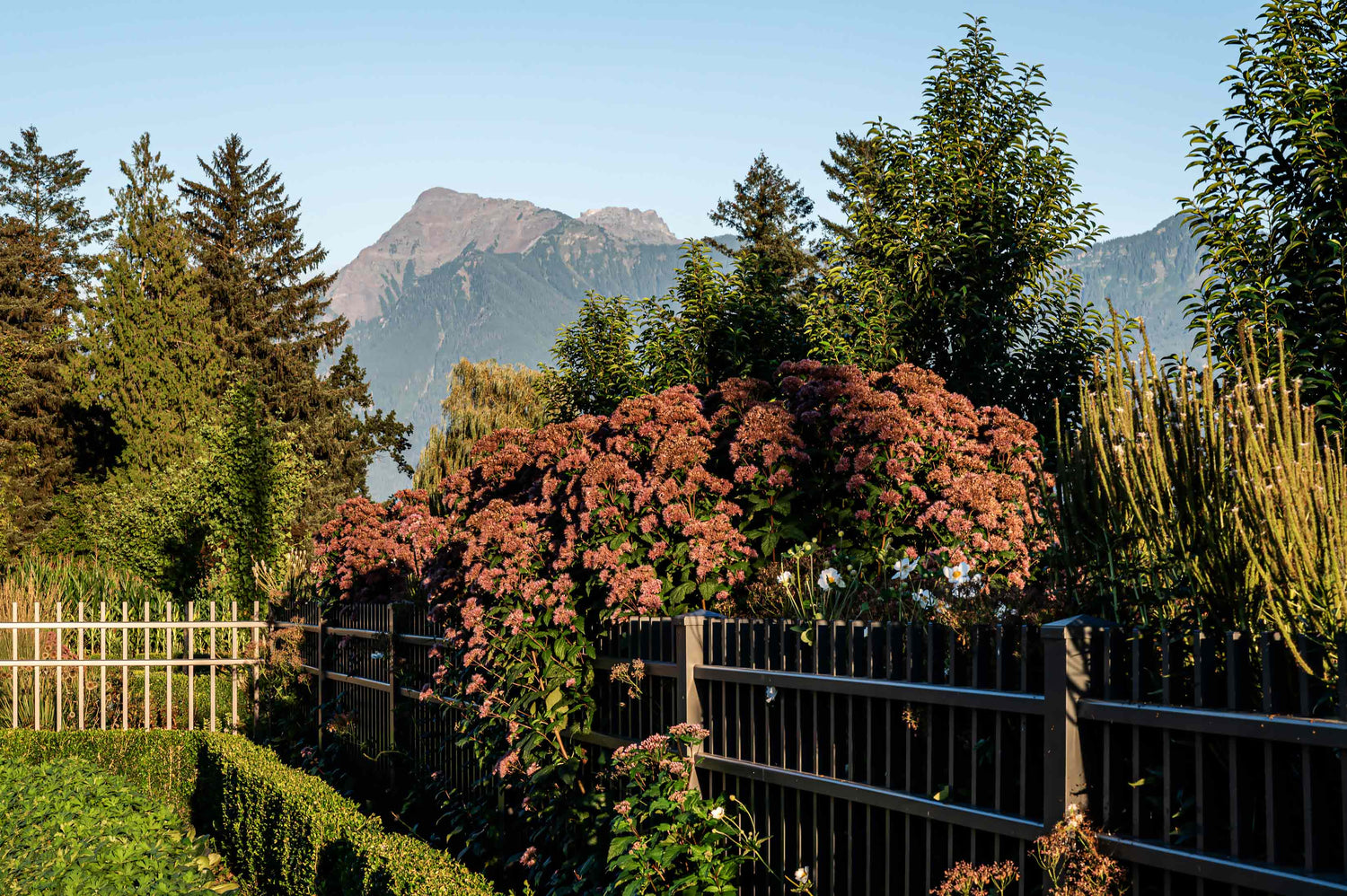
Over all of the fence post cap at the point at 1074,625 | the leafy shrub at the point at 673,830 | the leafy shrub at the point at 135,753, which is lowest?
the leafy shrub at the point at 135,753

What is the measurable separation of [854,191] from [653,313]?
9.87ft

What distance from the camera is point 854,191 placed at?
15.2 meters

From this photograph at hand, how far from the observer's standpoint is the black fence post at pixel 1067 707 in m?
3.22

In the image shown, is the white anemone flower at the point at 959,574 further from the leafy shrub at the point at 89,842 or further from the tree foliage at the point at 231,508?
the tree foliage at the point at 231,508

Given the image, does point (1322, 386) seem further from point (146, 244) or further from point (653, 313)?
point (146, 244)

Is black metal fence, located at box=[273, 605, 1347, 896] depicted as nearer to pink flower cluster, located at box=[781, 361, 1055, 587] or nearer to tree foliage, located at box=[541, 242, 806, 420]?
pink flower cluster, located at box=[781, 361, 1055, 587]

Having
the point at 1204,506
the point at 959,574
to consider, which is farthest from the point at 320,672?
the point at 1204,506

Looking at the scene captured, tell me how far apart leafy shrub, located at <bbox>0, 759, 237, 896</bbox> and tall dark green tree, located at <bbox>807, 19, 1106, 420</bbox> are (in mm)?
A: 7026

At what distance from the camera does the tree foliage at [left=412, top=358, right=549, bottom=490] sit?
34156 millimetres

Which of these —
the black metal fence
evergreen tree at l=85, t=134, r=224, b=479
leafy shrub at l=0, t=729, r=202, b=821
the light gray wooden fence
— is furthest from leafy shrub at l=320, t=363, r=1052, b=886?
evergreen tree at l=85, t=134, r=224, b=479

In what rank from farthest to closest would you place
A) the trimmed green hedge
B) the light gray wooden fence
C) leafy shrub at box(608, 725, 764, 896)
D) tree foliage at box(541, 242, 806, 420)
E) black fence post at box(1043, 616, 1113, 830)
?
tree foliage at box(541, 242, 806, 420)
the light gray wooden fence
the trimmed green hedge
leafy shrub at box(608, 725, 764, 896)
black fence post at box(1043, 616, 1113, 830)

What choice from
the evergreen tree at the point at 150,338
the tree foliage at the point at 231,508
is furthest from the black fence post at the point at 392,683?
the evergreen tree at the point at 150,338

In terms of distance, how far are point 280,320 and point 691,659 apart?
40710 millimetres

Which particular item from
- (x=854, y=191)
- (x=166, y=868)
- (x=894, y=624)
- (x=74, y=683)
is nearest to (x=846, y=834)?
(x=894, y=624)
